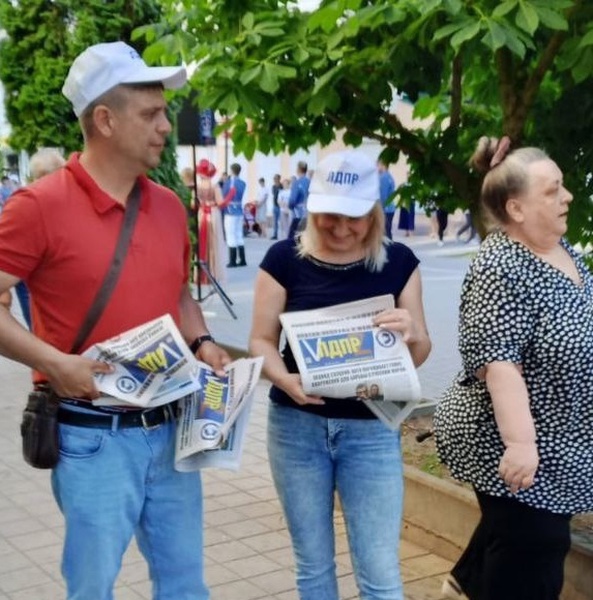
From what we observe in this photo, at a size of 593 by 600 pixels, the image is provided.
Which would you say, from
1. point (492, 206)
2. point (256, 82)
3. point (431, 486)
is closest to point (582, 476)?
point (492, 206)

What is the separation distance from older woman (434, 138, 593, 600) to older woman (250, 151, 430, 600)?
229mm

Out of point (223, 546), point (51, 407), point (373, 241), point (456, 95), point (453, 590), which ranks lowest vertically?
point (223, 546)

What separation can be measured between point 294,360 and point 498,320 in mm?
646

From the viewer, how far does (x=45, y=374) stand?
252 centimetres

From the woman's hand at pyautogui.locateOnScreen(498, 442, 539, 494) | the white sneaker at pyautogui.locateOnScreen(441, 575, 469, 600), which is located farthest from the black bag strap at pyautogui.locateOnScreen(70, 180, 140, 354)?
the white sneaker at pyautogui.locateOnScreen(441, 575, 469, 600)

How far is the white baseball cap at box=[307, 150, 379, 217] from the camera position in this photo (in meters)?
2.87

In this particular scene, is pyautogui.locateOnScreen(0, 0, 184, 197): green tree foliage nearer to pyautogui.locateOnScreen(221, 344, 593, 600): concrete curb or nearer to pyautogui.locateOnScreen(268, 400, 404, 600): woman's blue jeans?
pyautogui.locateOnScreen(221, 344, 593, 600): concrete curb

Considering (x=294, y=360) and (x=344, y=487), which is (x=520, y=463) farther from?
(x=294, y=360)

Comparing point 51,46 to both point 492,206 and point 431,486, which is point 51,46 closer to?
point 431,486

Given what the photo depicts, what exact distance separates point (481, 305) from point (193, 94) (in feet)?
7.47

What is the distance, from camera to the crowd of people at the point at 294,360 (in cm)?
258

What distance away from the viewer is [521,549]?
300 centimetres

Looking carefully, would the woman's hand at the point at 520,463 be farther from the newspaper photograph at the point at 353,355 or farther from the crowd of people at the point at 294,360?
the newspaper photograph at the point at 353,355

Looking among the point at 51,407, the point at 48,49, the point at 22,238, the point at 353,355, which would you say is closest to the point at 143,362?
the point at 51,407
